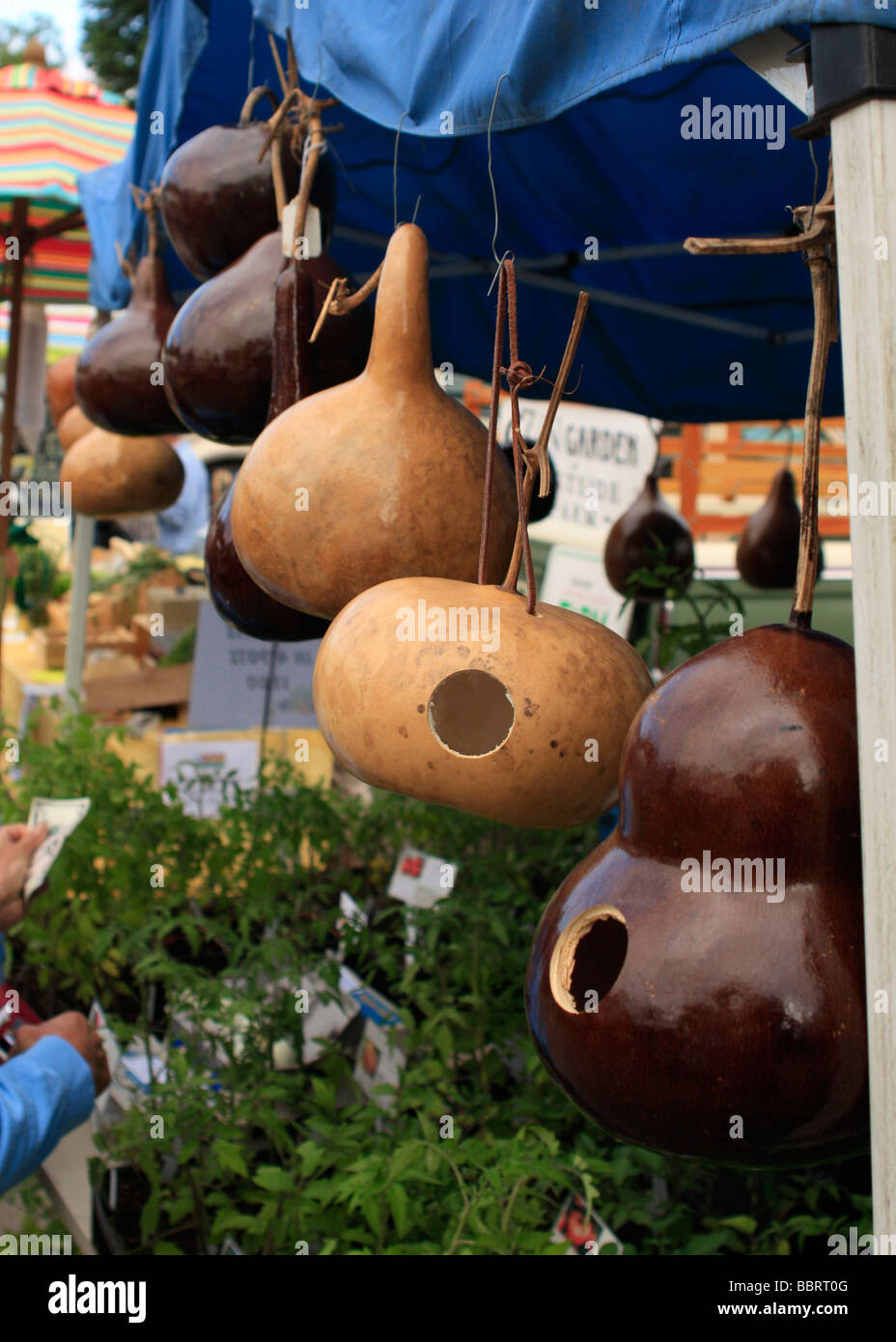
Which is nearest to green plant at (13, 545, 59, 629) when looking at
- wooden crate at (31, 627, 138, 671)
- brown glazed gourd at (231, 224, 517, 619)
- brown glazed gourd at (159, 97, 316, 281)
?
wooden crate at (31, 627, 138, 671)

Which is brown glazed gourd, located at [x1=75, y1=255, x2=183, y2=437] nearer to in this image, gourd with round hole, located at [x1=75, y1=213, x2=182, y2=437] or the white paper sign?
gourd with round hole, located at [x1=75, y1=213, x2=182, y2=437]

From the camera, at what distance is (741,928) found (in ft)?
2.56

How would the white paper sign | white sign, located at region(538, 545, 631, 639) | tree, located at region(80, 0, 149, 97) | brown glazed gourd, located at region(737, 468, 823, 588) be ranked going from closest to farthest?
brown glazed gourd, located at region(737, 468, 823, 588) < the white paper sign < white sign, located at region(538, 545, 631, 639) < tree, located at region(80, 0, 149, 97)

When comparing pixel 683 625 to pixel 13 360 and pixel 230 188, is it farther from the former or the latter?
pixel 13 360

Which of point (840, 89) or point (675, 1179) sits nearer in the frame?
point (840, 89)

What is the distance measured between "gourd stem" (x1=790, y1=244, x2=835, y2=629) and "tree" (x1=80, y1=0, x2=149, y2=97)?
1606 cm

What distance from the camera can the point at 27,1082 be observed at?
1803 millimetres

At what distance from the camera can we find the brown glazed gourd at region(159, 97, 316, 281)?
61.0 inches

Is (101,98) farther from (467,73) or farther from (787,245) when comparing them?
(787,245)

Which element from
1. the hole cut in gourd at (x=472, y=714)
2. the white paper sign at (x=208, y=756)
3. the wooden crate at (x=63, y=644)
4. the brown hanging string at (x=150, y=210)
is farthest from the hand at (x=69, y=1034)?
the wooden crate at (x=63, y=644)

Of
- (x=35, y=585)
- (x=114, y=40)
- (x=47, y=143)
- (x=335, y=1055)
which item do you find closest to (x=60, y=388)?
(x=47, y=143)

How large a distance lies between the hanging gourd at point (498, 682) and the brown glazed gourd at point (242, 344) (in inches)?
17.9

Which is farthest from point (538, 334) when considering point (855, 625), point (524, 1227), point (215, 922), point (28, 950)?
point (855, 625)

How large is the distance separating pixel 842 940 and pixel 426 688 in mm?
355
